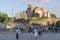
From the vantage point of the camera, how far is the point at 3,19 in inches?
5162

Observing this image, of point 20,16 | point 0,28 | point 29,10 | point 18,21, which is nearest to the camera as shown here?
point 0,28

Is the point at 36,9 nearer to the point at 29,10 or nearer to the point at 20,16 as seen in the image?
the point at 29,10

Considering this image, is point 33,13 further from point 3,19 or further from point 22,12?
point 3,19

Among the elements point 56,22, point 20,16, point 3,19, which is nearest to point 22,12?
point 20,16

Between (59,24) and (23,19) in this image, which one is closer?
(59,24)

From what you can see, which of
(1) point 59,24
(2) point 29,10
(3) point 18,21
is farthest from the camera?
(2) point 29,10

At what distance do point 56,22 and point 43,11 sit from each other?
34.9 meters

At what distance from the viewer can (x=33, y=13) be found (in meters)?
155

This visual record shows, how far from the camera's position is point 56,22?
123 m

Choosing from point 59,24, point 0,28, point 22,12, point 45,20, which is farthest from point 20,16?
point 0,28

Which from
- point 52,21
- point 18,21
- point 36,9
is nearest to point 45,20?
point 52,21

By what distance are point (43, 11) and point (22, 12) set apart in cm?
1808

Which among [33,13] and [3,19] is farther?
[33,13]

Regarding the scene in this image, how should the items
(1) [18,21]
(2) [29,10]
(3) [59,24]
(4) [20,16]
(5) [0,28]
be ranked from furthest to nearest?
(2) [29,10]
(4) [20,16]
(1) [18,21]
(3) [59,24]
(5) [0,28]
